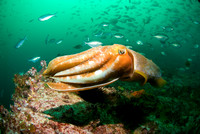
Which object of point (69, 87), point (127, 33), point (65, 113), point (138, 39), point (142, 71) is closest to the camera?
point (69, 87)

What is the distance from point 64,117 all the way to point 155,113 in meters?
2.04

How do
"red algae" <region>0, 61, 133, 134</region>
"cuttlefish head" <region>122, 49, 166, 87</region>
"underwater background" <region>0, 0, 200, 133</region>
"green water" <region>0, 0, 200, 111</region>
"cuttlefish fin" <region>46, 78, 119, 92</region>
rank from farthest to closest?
1. "green water" <region>0, 0, 200, 111</region>
2. "underwater background" <region>0, 0, 200, 133</region>
3. "red algae" <region>0, 61, 133, 134</region>
4. "cuttlefish head" <region>122, 49, 166, 87</region>
5. "cuttlefish fin" <region>46, 78, 119, 92</region>

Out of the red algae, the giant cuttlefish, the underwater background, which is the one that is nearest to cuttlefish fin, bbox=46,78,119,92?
the giant cuttlefish

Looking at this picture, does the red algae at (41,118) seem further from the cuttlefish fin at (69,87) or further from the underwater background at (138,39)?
the underwater background at (138,39)

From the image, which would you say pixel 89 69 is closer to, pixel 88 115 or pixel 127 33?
pixel 88 115

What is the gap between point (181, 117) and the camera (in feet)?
9.39

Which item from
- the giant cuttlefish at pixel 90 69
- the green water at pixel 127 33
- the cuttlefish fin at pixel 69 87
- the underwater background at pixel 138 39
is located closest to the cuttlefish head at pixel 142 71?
the giant cuttlefish at pixel 90 69

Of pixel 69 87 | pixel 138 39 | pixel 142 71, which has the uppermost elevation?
pixel 69 87

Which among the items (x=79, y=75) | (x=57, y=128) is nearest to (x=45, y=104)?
(x=57, y=128)

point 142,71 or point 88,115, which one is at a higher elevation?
point 142,71

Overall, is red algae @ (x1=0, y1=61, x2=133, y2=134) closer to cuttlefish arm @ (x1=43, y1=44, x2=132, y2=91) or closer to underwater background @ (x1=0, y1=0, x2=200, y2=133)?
cuttlefish arm @ (x1=43, y1=44, x2=132, y2=91)

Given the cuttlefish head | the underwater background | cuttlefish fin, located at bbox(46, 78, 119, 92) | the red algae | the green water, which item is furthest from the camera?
the green water

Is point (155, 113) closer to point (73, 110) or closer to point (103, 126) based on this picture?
point (103, 126)

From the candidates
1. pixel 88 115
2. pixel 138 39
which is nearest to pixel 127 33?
pixel 138 39
